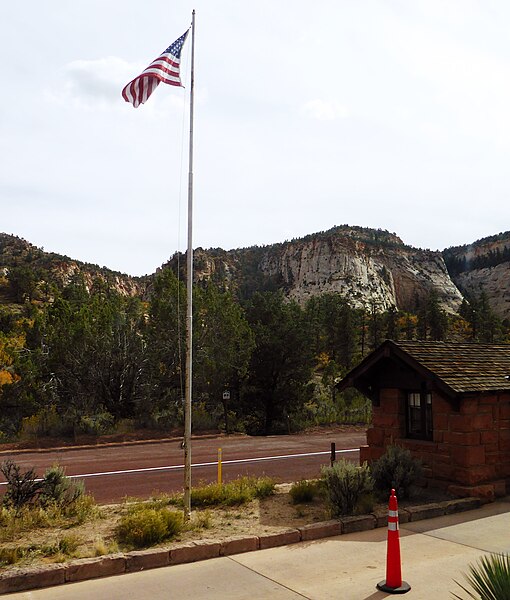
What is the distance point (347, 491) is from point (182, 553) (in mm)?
3259

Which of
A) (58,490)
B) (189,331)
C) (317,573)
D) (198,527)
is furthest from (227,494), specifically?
(317,573)

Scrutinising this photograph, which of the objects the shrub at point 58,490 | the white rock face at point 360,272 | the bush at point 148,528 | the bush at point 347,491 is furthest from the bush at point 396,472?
the white rock face at point 360,272

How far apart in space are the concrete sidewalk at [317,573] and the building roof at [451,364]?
316 cm

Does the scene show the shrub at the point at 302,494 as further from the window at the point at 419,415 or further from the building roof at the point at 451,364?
the building roof at the point at 451,364

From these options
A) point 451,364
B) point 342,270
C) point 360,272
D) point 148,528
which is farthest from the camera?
point 360,272

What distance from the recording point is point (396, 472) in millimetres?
10516

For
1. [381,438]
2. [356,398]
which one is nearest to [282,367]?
[356,398]

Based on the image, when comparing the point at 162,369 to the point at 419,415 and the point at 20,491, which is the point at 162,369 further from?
the point at 20,491

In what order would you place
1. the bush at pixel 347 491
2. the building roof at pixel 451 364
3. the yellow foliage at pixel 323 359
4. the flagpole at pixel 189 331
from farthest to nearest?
the yellow foliage at pixel 323 359
the building roof at pixel 451 364
the bush at pixel 347 491
the flagpole at pixel 189 331

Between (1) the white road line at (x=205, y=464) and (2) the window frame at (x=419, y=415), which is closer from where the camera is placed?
(2) the window frame at (x=419, y=415)

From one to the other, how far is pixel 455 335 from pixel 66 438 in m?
59.7

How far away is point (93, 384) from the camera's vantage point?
24.9 meters

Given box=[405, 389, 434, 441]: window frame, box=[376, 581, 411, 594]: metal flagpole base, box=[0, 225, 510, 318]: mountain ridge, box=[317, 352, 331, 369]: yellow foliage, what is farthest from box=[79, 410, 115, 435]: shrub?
box=[0, 225, 510, 318]: mountain ridge

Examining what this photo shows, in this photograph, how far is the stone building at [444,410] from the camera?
35.8 ft
